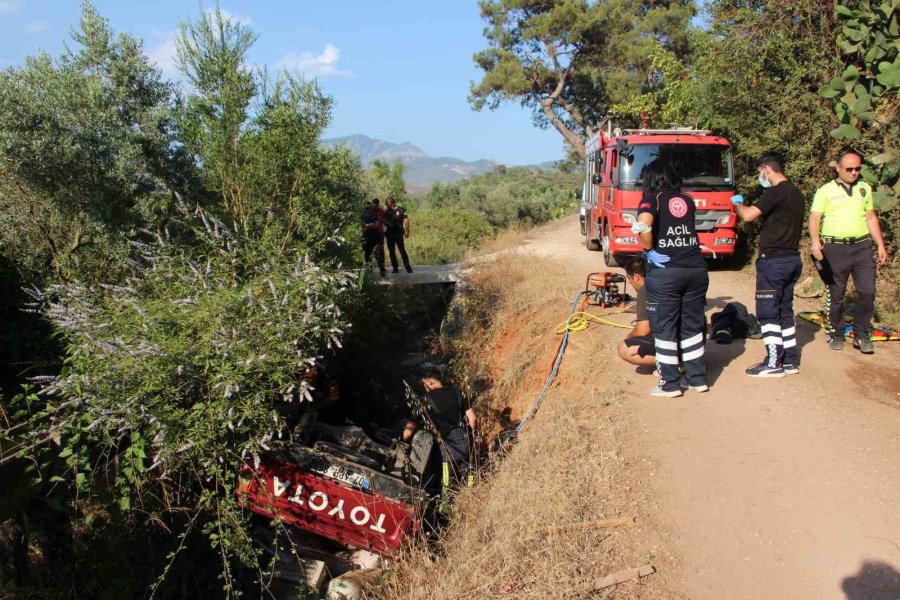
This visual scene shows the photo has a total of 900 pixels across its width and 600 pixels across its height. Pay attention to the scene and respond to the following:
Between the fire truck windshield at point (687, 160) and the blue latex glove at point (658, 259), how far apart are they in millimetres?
6437

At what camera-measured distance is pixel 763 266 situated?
587cm

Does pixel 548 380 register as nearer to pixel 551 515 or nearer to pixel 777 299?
pixel 777 299

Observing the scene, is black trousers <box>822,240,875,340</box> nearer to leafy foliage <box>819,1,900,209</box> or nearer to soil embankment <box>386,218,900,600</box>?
soil embankment <box>386,218,900,600</box>

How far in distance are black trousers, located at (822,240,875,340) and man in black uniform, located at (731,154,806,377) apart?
799mm

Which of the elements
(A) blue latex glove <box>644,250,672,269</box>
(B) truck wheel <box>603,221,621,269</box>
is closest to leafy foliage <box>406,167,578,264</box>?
(B) truck wheel <box>603,221,621,269</box>

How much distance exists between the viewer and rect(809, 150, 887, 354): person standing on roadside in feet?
20.1

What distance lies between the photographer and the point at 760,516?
4.11m

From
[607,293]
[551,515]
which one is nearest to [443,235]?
[607,293]

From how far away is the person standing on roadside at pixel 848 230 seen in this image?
6121mm

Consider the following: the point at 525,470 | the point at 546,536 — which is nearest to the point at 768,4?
the point at 525,470

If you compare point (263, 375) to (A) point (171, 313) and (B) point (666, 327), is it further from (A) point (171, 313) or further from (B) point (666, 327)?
(B) point (666, 327)

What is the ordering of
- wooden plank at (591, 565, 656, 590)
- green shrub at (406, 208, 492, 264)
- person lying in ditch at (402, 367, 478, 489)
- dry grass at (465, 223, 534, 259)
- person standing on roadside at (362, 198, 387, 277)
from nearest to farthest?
1. wooden plank at (591, 565, 656, 590)
2. person lying in ditch at (402, 367, 478, 489)
3. person standing on roadside at (362, 198, 387, 277)
4. dry grass at (465, 223, 534, 259)
5. green shrub at (406, 208, 492, 264)

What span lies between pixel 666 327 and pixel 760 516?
177 centimetres

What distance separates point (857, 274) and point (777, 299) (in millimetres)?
1194
